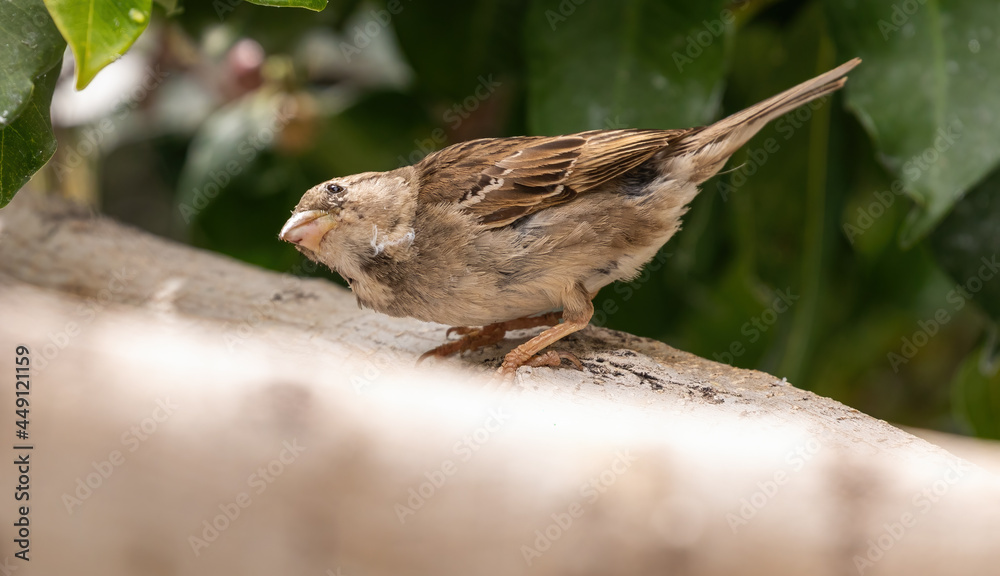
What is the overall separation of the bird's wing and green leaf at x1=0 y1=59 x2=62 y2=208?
2.89ft

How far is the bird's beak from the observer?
6.57 feet

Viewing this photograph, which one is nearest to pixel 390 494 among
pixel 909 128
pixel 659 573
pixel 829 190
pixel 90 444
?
pixel 659 573

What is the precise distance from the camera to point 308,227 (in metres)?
2.02

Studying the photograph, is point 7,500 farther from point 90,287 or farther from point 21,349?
point 90,287

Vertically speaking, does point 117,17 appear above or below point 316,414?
above

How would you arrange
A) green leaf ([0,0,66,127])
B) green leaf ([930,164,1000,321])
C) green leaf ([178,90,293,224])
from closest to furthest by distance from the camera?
green leaf ([0,0,66,127]) < green leaf ([930,164,1000,321]) < green leaf ([178,90,293,224])

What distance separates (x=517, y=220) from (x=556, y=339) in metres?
0.32

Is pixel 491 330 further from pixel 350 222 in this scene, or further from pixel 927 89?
pixel 927 89

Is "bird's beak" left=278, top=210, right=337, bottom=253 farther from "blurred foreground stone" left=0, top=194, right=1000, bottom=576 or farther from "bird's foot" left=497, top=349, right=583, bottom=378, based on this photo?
"bird's foot" left=497, top=349, right=583, bottom=378

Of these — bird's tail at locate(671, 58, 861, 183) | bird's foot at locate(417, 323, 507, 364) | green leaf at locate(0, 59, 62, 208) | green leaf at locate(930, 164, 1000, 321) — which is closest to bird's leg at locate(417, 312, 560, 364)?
bird's foot at locate(417, 323, 507, 364)

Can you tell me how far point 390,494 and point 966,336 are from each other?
4.46 m

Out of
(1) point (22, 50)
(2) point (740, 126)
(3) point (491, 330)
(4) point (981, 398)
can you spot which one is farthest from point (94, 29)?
(4) point (981, 398)

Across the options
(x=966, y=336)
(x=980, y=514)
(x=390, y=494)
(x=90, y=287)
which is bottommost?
(x=966, y=336)

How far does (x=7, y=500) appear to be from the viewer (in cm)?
177
